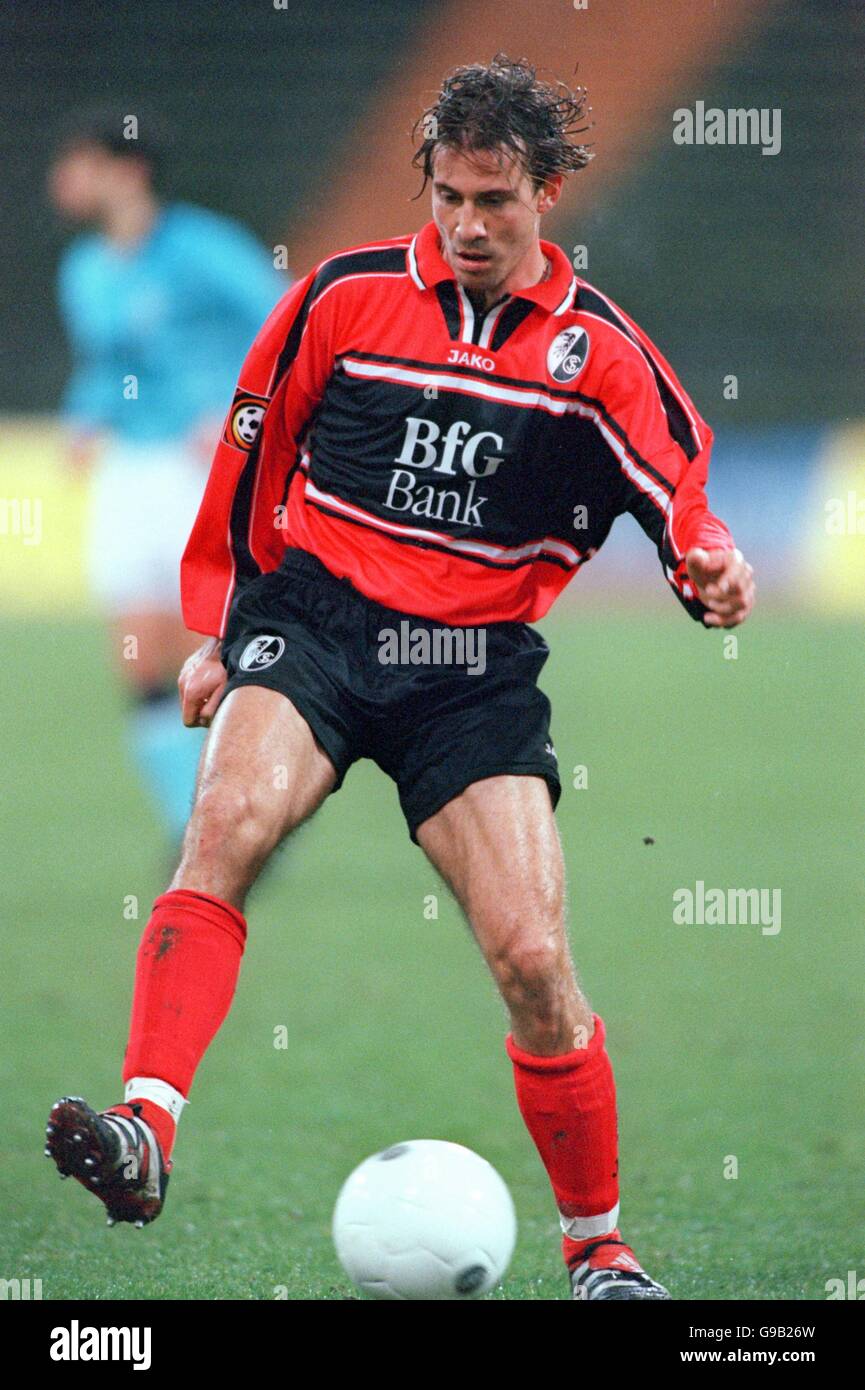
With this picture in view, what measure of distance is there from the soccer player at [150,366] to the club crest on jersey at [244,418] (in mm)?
2140

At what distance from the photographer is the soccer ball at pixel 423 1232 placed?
2492 mm

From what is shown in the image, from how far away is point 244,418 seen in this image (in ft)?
9.21

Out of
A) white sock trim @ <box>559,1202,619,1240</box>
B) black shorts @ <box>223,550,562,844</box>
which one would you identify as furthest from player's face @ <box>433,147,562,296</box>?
white sock trim @ <box>559,1202,619,1240</box>

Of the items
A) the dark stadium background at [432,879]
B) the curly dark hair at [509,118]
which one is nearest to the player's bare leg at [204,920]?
the dark stadium background at [432,879]

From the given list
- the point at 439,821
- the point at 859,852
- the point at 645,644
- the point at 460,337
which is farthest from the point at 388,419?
the point at 645,644

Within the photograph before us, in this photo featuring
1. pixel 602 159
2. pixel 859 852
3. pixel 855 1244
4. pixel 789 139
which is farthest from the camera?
pixel 859 852

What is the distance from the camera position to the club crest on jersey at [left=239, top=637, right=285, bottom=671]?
2.68 metres

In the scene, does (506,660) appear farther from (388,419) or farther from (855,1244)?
(855,1244)

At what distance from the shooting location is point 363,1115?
379 centimetres

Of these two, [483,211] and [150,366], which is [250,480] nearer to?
[483,211]

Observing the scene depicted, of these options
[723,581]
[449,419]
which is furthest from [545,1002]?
[449,419]

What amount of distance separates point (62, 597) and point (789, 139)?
956cm
